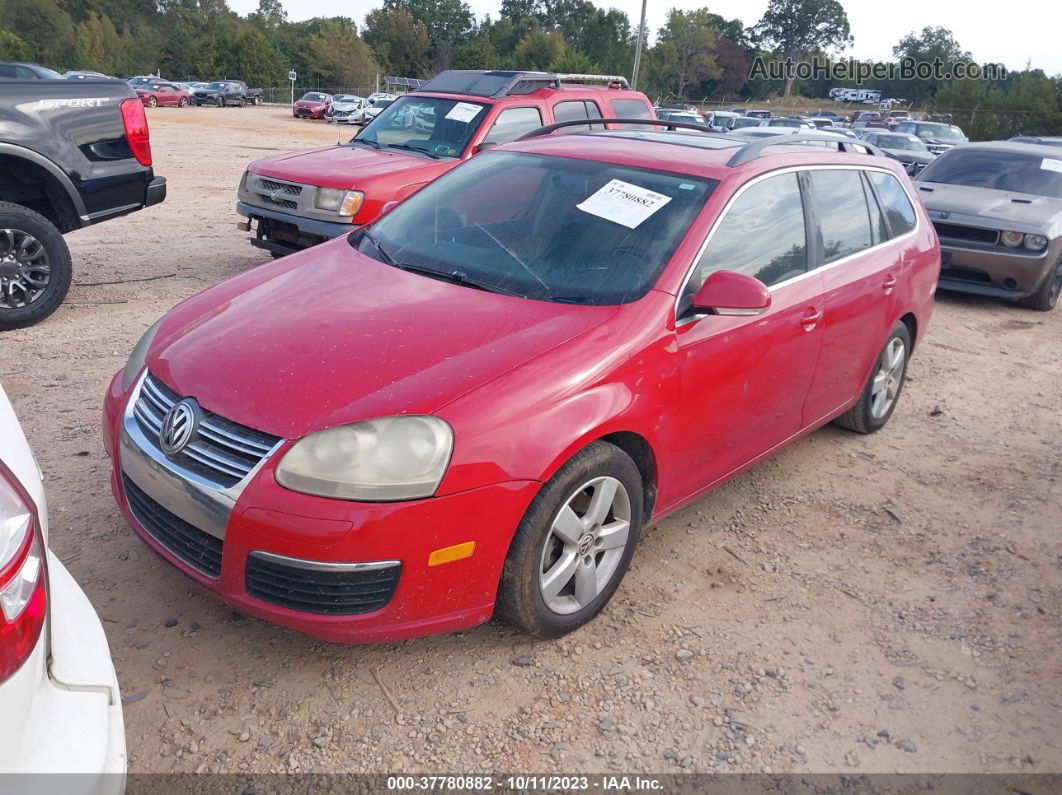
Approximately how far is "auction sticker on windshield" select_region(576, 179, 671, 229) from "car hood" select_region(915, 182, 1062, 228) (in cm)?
626

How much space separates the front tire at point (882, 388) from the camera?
4.93 m

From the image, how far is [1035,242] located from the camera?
8.52m

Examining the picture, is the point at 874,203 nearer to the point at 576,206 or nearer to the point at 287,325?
the point at 576,206

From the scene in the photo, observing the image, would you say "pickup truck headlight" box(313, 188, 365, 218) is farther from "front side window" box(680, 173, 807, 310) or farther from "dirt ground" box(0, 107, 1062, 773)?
"front side window" box(680, 173, 807, 310)

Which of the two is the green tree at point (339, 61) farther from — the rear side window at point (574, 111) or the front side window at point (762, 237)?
the front side window at point (762, 237)

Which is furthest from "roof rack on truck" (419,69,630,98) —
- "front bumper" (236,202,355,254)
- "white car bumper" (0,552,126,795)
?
"white car bumper" (0,552,126,795)

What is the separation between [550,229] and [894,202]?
2.44 meters

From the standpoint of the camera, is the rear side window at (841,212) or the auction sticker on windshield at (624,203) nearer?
the auction sticker on windshield at (624,203)

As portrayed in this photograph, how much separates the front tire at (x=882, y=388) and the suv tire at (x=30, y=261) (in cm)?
522

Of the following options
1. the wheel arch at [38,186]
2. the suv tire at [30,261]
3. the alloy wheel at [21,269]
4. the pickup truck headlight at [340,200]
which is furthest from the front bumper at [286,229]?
the alloy wheel at [21,269]

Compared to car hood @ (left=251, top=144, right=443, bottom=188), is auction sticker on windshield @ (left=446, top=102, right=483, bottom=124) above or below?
above

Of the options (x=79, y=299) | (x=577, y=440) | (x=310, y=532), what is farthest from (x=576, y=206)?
(x=79, y=299)

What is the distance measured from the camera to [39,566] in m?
1.65

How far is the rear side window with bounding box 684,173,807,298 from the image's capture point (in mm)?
3471
